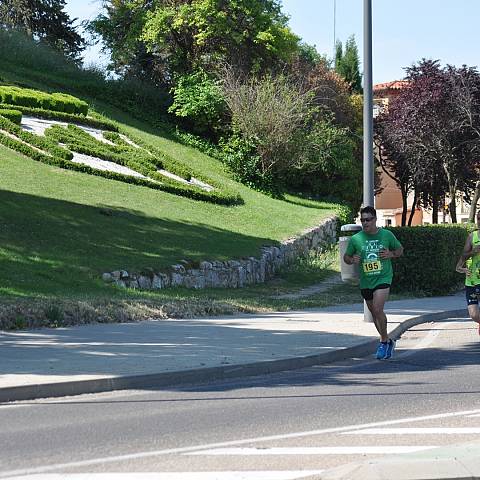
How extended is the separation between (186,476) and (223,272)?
19.5 metres

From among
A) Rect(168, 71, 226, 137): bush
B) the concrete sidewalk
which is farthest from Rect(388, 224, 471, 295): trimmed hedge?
Rect(168, 71, 226, 137): bush

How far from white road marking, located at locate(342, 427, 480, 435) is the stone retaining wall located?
13.7 metres

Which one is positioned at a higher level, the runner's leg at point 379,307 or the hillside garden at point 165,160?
the hillside garden at point 165,160

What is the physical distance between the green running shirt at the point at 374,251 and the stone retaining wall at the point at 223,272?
8.84m

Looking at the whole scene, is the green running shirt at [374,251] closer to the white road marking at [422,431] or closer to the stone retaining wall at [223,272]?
the white road marking at [422,431]

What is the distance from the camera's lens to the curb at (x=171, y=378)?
10.3 m

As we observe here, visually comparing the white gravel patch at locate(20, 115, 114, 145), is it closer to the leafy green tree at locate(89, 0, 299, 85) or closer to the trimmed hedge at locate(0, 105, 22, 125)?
the trimmed hedge at locate(0, 105, 22, 125)

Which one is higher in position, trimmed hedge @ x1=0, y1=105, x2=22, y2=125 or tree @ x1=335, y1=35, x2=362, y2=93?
tree @ x1=335, y1=35, x2=362, y2=93

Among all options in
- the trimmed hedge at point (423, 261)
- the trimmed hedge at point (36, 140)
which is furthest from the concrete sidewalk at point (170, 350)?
the trimmed hedge at point (36, 140)

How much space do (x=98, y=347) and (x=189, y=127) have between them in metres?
35.5

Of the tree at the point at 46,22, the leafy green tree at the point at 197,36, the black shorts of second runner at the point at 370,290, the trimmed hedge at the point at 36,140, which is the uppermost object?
the tree at the point at 46,22

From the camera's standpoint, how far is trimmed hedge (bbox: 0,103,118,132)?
39.8 m

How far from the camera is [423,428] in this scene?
8500 millimetres

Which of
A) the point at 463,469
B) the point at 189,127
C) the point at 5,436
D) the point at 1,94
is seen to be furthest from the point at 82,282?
the point at 189,127
